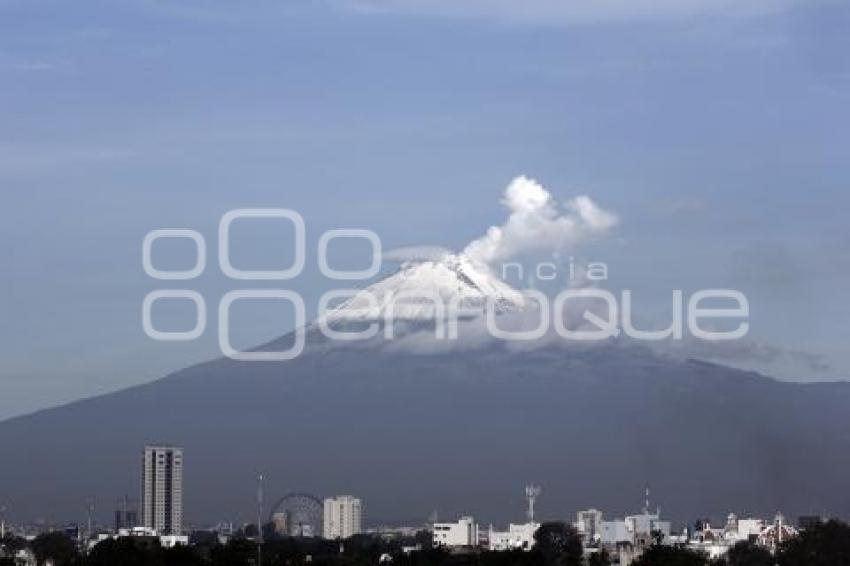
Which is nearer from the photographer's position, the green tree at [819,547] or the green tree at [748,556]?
the green tree at [819,547]

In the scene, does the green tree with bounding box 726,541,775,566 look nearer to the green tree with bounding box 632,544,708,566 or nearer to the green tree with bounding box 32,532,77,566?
the green tree with bounding box 632,544,708,566

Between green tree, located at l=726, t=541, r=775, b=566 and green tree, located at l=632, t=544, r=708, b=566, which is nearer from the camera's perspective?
green tree, located at l=632, t=544, r=708, b=566

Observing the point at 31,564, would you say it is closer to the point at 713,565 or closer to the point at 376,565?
the point at 376,565

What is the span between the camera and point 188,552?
129 metres

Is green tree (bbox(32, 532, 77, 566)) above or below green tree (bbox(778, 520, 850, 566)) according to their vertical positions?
above

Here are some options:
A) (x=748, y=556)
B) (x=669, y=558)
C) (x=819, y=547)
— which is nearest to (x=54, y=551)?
(x=748, y=556)

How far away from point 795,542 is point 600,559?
15387 millimetres

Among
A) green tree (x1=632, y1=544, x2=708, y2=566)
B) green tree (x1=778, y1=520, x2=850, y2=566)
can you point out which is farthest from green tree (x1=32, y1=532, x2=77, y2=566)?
green tree (x1=632, y1=544, x2=708, y2=566)

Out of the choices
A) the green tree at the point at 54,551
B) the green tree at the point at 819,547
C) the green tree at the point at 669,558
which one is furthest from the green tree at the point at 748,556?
the green tree at the point at 54,551

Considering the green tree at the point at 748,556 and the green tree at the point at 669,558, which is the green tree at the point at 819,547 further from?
the green tree at the point at 669,558

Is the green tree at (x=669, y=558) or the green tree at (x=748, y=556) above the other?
the green tree at (x=748, y=556)

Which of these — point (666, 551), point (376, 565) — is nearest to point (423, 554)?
point (376, 565)

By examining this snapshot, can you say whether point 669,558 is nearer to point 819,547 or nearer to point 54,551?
point 819,547

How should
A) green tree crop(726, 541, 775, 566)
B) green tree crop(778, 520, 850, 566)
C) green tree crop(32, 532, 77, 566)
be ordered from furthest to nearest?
1. green tree crop(32, 532, 77, 566)
2. green tree crop(726, 541, 775, 566)
3. green tree crop(778, 520, 850, 566)
